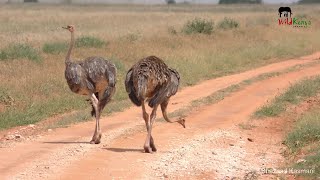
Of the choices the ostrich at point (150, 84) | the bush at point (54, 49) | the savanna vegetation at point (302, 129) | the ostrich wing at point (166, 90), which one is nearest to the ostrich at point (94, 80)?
the ostrich at point (150, 84)

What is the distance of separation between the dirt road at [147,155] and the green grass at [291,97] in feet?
1.29

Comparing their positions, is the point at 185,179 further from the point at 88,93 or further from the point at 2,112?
the point at 2,112

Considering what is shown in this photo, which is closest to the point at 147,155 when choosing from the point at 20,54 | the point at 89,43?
the point at 20,54

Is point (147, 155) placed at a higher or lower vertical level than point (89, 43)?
higher

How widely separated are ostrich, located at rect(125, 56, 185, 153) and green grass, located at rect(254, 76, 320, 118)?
15.6ft

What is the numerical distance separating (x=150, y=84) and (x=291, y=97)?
7.51m

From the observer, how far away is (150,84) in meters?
10.5

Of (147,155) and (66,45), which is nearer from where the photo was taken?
(147,155)

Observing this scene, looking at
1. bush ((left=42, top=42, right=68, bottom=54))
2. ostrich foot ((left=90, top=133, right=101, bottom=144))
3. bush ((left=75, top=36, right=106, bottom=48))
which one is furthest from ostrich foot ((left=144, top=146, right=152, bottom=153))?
bush ((left=75, top=36, right=106, bottom=48))

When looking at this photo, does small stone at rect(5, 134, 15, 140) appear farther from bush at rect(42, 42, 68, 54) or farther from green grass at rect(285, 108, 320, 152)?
bush at rect(42, 42, 68, 54)

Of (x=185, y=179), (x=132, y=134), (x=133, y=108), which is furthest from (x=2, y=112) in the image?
(x=185, y=179)

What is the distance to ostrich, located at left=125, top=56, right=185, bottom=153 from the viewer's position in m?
10.3

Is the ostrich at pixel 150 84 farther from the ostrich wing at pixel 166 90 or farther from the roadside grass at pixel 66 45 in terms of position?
the roadside grass at pixel 66 45

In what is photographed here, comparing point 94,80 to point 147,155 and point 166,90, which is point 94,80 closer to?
point 166,90
